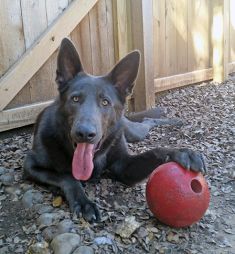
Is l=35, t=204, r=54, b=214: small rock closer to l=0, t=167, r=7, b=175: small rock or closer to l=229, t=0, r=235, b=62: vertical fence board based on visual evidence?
l=0, t=167, r=7, b=175: small rock

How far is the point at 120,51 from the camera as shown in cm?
525

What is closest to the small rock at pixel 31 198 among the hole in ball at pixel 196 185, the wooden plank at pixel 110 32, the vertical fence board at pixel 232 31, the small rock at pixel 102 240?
the small rock at pixel 102 240

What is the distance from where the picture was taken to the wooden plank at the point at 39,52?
4367mm

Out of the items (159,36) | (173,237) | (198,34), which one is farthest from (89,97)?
(198,34)

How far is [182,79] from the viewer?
644 cm

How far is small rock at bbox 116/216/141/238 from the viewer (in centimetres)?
255

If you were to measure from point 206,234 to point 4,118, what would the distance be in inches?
105

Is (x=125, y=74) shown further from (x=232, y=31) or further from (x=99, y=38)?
(x=232, y=31)

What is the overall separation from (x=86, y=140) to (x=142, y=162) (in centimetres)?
73

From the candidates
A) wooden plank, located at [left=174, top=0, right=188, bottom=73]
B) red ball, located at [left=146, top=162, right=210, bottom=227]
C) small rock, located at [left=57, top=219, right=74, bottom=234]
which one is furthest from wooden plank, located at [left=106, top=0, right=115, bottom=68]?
small rock, located at [left=57, top=219, right=74, bottom=234]

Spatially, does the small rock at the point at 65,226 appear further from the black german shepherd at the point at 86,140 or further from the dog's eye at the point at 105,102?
the dog's eye at the point at 105,102

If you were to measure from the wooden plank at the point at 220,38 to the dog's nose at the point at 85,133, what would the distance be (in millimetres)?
4925

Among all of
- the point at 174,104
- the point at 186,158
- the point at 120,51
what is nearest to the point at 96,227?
the point at 186,158

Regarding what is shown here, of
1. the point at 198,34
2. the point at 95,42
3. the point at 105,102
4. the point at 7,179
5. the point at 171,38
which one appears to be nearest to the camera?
the point at 105,102
